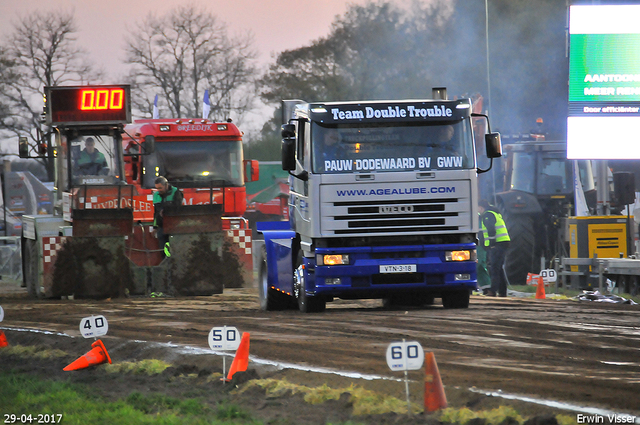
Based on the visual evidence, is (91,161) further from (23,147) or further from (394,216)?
(394,216)

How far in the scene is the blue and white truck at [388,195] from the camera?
12.8 metres

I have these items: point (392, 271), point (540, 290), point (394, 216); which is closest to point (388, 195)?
Result: point (394, 216)

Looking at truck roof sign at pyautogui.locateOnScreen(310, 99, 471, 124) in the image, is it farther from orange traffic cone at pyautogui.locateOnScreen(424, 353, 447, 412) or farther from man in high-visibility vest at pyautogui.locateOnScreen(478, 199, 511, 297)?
orange traffic cone at pyautogui.locateOnScreen(424, 353, 447, 412)

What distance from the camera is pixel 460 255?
13117 mm

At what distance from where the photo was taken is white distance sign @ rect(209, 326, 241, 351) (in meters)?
7.84

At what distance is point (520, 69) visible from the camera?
46125 millimetres

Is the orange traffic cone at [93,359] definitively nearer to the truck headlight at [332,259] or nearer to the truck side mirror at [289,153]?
the truck headlight at [332,259]

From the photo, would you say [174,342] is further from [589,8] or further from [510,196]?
[589,8]

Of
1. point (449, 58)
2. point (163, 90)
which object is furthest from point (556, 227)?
point (163, 90)

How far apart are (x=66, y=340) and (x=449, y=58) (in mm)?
35201

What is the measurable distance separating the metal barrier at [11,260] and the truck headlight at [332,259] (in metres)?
15.8

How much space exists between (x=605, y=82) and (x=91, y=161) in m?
12.5

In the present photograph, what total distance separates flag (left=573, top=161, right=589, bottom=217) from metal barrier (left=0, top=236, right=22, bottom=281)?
15007 millimetres

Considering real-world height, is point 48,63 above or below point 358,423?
above
